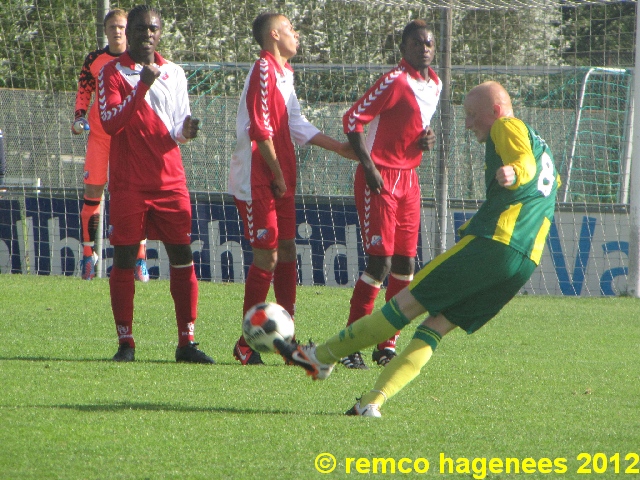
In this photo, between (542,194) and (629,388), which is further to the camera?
(629,388)

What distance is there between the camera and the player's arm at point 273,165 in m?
6.02

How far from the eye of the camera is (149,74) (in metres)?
5.68

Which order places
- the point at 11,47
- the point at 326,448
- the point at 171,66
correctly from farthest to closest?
the point at 11,47, the point at 171,66, the point at 326,448

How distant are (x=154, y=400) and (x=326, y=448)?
129 centimetres

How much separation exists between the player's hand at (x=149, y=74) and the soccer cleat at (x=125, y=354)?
1.67 meters

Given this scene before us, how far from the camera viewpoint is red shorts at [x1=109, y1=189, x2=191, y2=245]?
607 cm

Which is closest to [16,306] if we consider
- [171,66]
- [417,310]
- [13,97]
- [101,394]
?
[171,66]

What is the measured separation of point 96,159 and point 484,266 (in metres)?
6.39

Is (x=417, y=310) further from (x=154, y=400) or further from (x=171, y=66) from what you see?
(x=171, y=66)

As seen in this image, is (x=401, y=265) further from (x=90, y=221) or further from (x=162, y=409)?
(x=90, y=221)

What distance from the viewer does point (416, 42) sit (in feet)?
21.2

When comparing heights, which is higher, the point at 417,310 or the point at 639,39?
the point at 639,39

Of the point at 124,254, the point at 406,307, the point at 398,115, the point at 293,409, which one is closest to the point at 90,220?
the point at 124,254

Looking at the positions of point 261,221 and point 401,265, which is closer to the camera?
point 261,221
